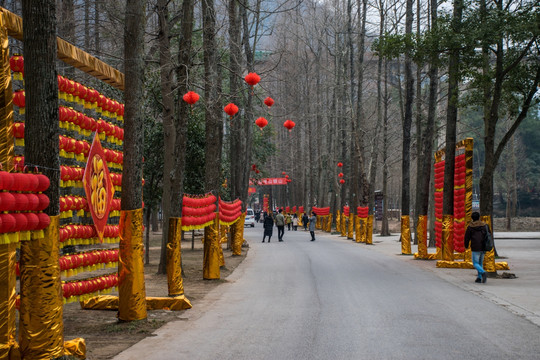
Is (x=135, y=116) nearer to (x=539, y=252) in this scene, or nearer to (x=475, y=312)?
(x=475, y=312)

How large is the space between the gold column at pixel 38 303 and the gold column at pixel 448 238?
15.4 metres

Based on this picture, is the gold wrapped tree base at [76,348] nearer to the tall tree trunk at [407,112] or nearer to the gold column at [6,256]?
the gold column at [6,256]

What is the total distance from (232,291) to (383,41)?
9.47m

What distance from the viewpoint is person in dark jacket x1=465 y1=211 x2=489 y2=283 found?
15.8 meters

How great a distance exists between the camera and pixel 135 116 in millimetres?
10586

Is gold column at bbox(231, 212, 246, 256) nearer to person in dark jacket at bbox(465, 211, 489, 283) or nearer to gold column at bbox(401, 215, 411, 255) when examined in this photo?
gold column at bbox(401, 215, 411, 255)

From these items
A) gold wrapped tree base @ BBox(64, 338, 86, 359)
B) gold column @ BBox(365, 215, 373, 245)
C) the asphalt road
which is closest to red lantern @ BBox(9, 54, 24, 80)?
gold wrapped tree base @ BBox(64, 338, 86, 359)

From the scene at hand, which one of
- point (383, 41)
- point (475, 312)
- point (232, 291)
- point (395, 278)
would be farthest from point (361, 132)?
point (475, 312)

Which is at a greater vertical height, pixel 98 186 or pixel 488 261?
pixel 98 186

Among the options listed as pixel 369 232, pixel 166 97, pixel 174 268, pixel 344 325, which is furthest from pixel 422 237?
pixel 344 325

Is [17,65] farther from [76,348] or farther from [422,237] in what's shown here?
[422,237]

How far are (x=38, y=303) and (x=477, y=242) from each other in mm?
11580

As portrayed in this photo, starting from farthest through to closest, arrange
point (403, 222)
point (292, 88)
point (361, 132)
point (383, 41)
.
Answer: point (292, 88)
point (361, 132)
point (403, 222)
point (383, 41)

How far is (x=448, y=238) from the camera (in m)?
20.4
